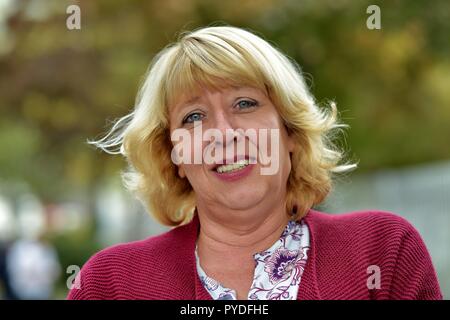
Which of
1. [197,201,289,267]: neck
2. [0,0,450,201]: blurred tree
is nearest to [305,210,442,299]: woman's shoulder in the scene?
[197,201,289,267]: neck

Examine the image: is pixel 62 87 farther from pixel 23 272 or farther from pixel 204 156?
pixel 204 156

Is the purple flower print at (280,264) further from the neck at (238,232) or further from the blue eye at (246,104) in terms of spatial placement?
the blue eye at (246,104)

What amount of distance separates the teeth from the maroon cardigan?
0.93 ft

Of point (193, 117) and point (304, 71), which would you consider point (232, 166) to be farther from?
point (304, 71)

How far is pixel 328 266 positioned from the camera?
235cm

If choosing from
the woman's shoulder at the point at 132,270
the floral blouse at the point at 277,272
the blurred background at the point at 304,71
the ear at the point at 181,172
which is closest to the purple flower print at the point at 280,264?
the floral blouse at the point at 277,272

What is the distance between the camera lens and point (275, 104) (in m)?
2.52

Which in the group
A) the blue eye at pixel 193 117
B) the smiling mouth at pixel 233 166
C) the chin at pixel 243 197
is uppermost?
the blue eye at pixel 193 117

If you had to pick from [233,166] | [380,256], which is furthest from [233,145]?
[380,256]

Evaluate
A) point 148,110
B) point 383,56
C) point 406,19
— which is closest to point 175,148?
point 148,110

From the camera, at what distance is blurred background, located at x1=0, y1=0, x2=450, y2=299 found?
847cm

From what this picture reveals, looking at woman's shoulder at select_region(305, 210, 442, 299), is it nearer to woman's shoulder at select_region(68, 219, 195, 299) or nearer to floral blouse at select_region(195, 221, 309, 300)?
floral blouse at select_region(195, 221, 309, 300)

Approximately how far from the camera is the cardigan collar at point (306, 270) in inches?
90.0

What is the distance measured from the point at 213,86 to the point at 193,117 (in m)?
0.11
